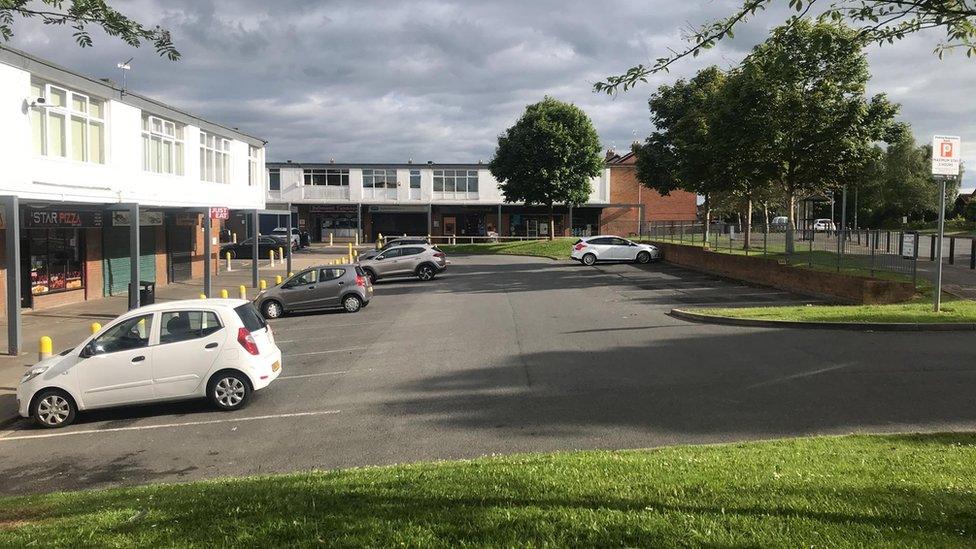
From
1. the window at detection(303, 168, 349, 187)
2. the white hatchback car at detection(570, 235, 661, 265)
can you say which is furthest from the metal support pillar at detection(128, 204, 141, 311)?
the window at detection(303, 168, 349, 187)

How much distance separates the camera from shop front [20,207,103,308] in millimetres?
21453

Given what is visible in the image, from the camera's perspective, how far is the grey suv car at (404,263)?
103ft

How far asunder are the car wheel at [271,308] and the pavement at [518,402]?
4913mm

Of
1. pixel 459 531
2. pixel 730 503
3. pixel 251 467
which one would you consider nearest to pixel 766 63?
pixel 730 503

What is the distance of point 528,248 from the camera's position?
5131cm

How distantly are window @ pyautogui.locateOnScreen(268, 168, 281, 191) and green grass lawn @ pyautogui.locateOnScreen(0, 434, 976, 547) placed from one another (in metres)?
63.1

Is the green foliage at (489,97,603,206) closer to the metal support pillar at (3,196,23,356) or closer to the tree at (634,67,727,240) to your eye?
the tree at (634,67,727,240)

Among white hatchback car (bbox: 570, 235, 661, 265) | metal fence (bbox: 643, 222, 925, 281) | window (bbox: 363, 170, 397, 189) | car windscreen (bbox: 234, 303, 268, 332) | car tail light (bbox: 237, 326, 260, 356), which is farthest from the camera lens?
window (bbox: 363, 170, 397, 189)

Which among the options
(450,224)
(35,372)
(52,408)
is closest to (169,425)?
(52,408)

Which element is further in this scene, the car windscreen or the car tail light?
the car windscreen

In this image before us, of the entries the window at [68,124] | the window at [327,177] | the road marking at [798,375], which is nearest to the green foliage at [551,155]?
the window at [327,177]

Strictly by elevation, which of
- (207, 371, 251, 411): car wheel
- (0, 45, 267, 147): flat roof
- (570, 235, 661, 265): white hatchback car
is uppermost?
(0, 45, 267, 147): flat roof

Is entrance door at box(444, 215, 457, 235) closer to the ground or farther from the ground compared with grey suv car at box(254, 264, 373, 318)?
farther from the ground

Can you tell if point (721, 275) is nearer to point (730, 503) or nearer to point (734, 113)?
point (734, 113)
